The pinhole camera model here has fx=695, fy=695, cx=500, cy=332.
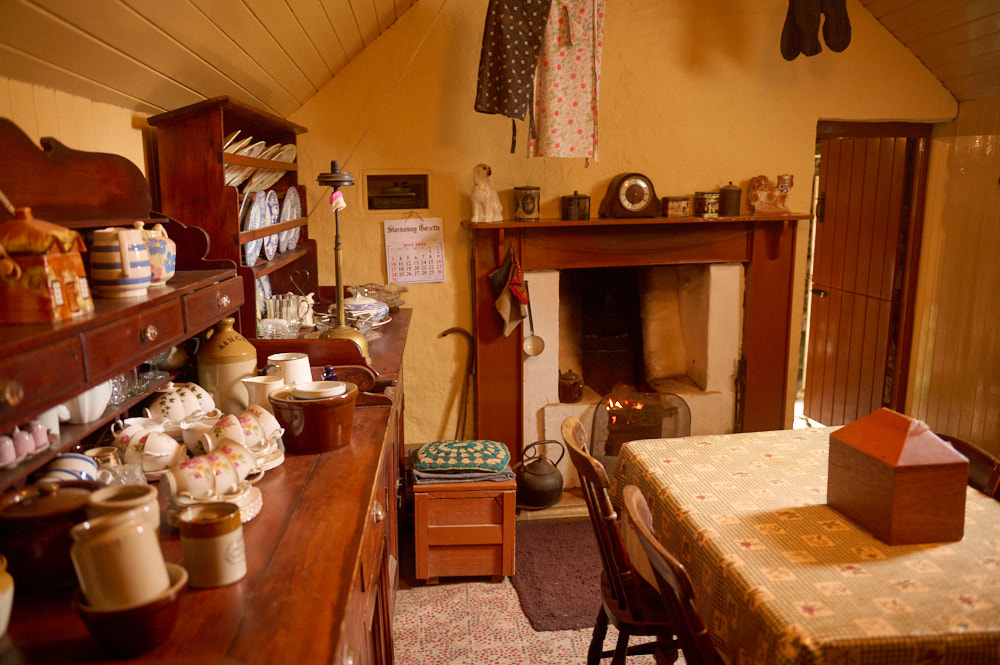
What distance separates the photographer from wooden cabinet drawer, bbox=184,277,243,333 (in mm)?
1398

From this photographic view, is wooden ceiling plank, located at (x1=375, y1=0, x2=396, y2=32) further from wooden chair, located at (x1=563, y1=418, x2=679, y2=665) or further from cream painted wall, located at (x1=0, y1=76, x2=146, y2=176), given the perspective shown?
wooden chair, located at (x1=563, y1=418, x2=679, y2=665)

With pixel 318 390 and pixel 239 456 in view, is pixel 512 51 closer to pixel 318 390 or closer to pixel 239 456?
pixel 318 390

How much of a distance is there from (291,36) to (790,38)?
2141mm

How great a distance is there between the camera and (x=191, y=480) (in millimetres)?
1077

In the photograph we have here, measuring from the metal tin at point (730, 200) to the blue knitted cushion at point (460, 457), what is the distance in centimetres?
161

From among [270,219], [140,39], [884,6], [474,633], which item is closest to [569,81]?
[270,219]

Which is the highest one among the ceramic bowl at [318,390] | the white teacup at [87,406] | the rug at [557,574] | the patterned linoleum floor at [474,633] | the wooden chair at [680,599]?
the white teacup at [87,406]

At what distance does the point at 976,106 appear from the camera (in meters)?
3.26

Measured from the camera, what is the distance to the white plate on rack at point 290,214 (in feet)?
8.86

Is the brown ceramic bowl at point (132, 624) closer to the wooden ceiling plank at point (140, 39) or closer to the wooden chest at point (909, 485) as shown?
the wooden ceiling plank at point (140, 39)

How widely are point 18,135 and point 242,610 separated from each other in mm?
942

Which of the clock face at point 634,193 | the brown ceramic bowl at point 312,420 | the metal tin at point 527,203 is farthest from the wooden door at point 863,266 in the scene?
the brown ceramic bowl at point 312,420

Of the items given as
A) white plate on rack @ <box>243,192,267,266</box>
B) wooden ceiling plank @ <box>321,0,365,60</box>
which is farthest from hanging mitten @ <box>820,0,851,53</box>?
white plate on rack @ <box>243,192,267,266</box>

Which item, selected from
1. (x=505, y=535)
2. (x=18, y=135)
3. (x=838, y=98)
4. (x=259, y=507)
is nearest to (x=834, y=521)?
(x=259, y=507)
